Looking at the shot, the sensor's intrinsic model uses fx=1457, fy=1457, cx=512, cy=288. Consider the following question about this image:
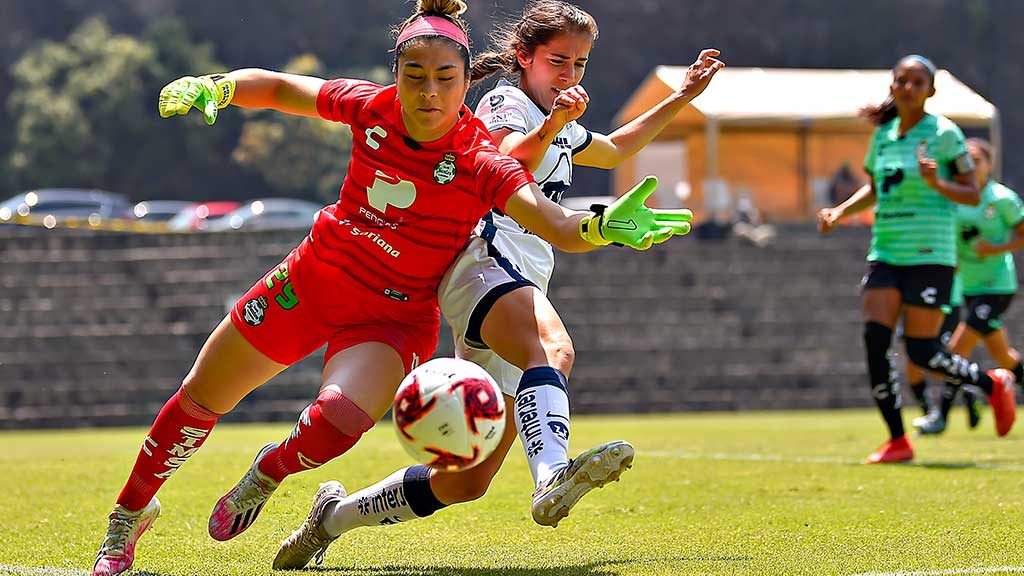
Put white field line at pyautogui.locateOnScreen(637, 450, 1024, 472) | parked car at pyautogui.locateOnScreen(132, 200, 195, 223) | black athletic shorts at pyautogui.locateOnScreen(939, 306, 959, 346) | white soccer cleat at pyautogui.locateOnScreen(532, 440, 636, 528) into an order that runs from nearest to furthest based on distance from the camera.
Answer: white soccer cleat at pyautogui.locateOnScreen(532, 440, 636, 528), white field line at pyautogui.locateOnScreen(637, 450, 1024, 472), black athletic shorts at pyautogui.locateOnScreen(939, 306, 959, 346), parked car at pyautogui.locateOnScreen(132, 200, 195, 223)

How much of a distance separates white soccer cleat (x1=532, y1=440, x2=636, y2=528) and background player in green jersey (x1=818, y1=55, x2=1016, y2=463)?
15.2 ft

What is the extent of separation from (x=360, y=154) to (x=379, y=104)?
0.61 feet

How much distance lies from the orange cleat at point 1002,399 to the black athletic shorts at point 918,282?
1305mm

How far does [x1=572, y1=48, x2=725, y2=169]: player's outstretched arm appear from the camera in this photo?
18.5 ft

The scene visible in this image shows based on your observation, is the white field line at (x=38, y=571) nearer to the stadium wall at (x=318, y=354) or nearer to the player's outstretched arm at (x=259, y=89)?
the player's outstretched arm at (x=259, y=89)

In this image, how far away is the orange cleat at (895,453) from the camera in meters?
8.69

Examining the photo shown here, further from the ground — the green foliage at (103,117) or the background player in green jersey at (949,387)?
the background player in green jersey at (949,387)

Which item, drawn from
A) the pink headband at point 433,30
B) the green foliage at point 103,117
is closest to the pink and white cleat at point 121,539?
the pink headband at point 433,30

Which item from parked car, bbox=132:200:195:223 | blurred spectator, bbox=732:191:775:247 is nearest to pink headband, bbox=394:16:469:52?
blurred spectator, bbox=732:191:775:247

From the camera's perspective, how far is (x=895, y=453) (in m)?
8.73

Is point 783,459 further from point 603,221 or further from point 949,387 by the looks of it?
point 603,221

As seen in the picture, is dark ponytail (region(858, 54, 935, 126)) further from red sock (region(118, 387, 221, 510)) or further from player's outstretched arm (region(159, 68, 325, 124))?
red sock (region(118, 387, 221, 510))

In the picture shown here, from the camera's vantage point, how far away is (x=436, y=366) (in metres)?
4.42

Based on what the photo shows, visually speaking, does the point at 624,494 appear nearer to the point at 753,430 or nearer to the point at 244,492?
the point at 244,492
